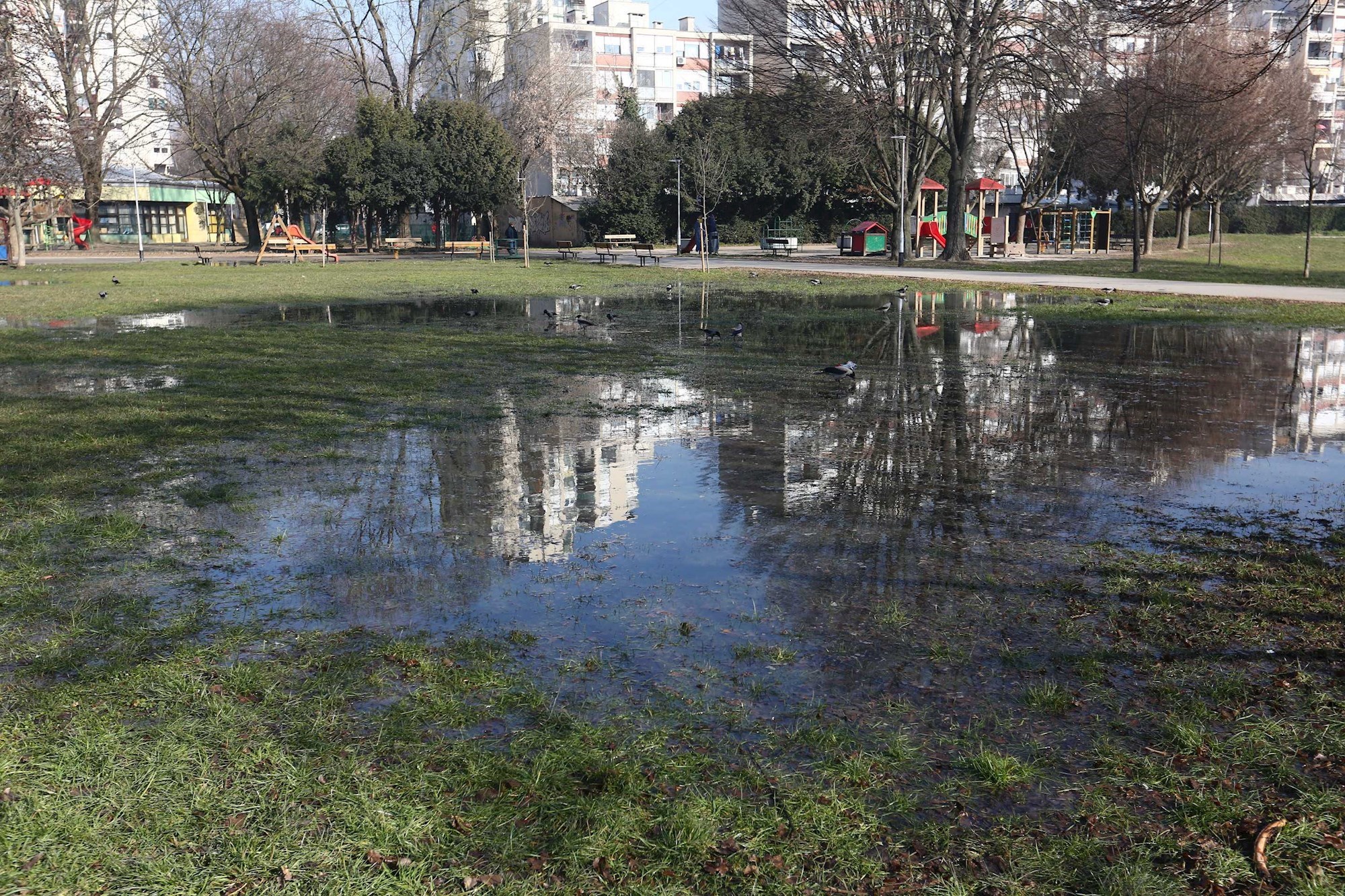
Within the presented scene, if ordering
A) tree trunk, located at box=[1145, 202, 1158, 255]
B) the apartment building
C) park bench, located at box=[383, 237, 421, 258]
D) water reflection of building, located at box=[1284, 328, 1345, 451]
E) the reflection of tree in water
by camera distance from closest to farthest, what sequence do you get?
the reflection of tree in water → water reflection of building, located at box=[1284, 328, 1345, 451] → tree trunk, located at box=[1145, 202, 1158, 255] → park bench, located at box=[383, 237, 421, 258] → the apartment building

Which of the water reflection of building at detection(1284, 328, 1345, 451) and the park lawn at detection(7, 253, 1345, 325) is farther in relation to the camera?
the park lawn at detection(7, 253, 1345, 325)

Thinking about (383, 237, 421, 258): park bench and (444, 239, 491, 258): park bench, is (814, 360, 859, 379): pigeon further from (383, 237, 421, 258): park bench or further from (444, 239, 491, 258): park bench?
(444, 239, 491, 258): park bench

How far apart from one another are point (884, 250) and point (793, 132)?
684 centimetres

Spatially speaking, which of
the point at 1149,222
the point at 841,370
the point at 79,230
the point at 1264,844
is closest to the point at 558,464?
the point at 841,370

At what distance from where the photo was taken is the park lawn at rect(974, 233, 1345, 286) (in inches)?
1219

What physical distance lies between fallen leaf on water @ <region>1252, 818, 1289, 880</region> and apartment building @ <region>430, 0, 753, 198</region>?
5169cm

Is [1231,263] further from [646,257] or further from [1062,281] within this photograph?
[646,257]

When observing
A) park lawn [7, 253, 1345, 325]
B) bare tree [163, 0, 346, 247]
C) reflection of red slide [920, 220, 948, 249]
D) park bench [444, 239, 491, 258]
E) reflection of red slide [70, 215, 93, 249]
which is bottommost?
park lawn [7, 253, 1345, 325]

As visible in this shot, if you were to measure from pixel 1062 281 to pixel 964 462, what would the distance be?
74.5 feet

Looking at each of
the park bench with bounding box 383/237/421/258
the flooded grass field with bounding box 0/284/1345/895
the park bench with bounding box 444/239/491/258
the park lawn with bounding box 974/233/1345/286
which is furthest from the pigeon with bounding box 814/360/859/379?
the park bench with bounding box 444/239/491/258

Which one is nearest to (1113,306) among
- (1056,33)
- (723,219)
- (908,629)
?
(1056,33)

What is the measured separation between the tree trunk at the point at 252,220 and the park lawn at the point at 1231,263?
36.5m

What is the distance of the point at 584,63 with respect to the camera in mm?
92812

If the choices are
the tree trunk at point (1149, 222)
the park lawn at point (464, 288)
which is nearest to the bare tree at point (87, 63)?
the park lawn at point (464, 288)
